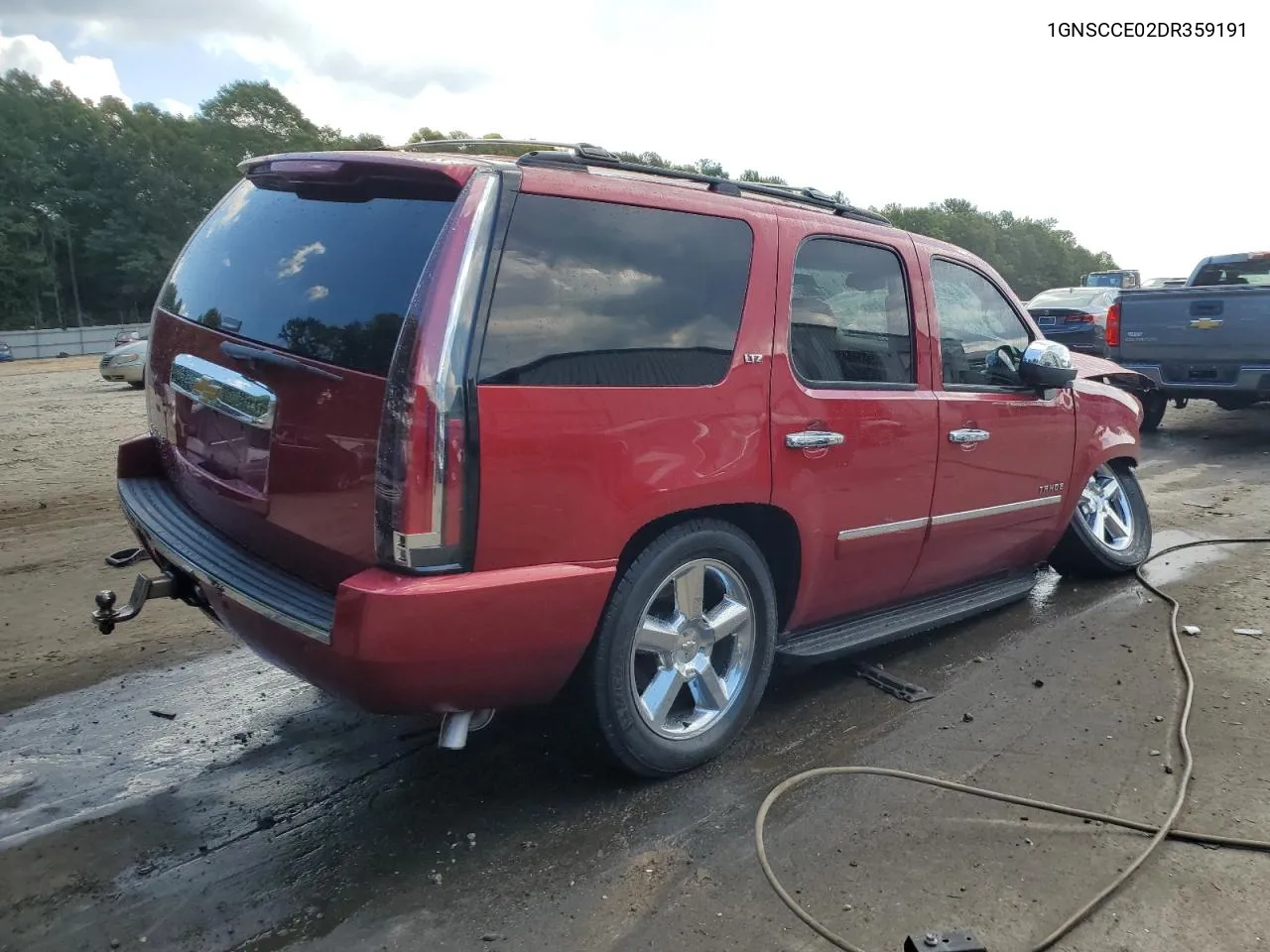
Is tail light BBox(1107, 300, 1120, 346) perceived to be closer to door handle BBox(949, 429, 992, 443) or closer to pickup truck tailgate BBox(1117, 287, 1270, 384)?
pickup truck tailgate BBox(1117, 287, 1270, 384)

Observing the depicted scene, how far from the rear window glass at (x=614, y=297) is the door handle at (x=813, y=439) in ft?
1.19

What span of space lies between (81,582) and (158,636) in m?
1.03

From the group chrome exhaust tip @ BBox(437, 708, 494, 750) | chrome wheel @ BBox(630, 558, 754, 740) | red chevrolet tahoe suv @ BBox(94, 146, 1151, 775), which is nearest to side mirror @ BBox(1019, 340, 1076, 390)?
red chevrolet tahoe suv @ BBox(94, 146, 1151, 775)

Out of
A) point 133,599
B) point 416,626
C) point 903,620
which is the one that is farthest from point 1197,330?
point 133,599

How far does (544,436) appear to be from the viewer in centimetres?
268

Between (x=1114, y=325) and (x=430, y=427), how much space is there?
1020 centimetres

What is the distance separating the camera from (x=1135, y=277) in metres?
30.3

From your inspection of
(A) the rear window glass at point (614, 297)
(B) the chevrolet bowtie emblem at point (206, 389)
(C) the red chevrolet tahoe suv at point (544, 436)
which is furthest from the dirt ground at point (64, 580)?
(A) the rear window glass at point (614, 297)

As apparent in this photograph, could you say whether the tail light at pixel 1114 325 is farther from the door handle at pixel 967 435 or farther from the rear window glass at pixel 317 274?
the rear window glass at pixel 317 274

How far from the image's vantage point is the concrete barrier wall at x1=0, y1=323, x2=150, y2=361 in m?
39.2

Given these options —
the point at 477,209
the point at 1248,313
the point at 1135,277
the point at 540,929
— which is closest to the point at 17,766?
the point at 540,929

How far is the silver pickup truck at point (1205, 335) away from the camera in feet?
31.5

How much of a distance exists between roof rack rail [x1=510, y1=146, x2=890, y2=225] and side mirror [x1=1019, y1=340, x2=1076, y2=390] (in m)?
0.86

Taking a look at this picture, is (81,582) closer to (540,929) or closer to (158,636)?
(158,636)
